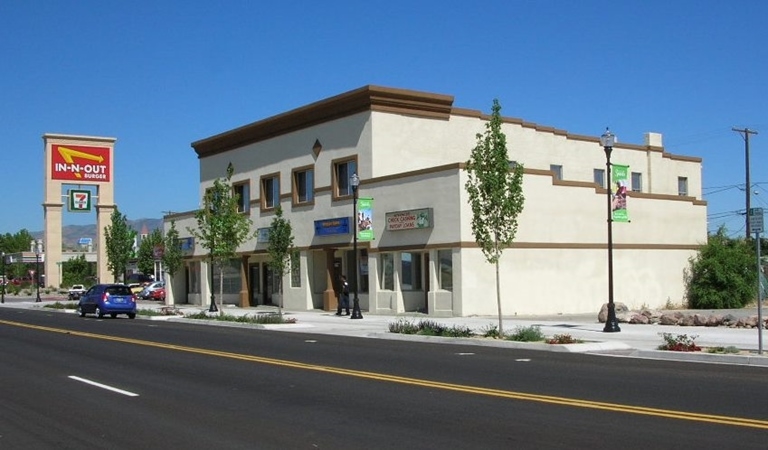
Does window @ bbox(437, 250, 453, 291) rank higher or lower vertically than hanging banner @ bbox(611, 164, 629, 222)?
lower

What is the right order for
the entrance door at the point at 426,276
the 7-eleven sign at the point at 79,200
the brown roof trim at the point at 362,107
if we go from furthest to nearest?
the 7-eleven sign at the point at 79,200, the brown roof trim at the point at 362,107, the entrance door at the point at 426,276

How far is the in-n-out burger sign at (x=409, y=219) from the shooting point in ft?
113

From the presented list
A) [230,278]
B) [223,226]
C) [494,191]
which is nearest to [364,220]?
[223,226]

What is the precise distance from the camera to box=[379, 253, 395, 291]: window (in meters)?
36.8

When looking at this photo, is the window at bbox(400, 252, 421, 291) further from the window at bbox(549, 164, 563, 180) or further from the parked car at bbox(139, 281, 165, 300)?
the parked car at bbox(139, 281, 165, 300)

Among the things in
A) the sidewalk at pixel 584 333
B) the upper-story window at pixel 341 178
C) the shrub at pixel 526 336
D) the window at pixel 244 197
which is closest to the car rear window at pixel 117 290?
the sidewalk at pixel 584 333

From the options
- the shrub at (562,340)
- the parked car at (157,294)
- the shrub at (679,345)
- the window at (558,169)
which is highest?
the window at (558,169)

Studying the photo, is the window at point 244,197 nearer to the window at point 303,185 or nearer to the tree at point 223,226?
the window at point 303,185

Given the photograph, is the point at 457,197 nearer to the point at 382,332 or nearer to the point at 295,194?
the point at 382,332

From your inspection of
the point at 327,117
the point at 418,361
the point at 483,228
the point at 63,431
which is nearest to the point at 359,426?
the point at 63,431

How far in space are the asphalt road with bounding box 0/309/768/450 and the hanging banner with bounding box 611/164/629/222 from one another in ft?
40.2

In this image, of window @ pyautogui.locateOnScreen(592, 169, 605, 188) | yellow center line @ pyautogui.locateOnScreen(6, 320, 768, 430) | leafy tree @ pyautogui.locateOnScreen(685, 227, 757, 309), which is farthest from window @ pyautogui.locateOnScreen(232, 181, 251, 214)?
yellow center line @ pyautogui.locateOnScreen(6, 320, 768, 430)

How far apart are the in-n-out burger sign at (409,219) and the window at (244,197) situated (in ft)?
45.8

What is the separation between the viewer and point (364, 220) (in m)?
37.0
